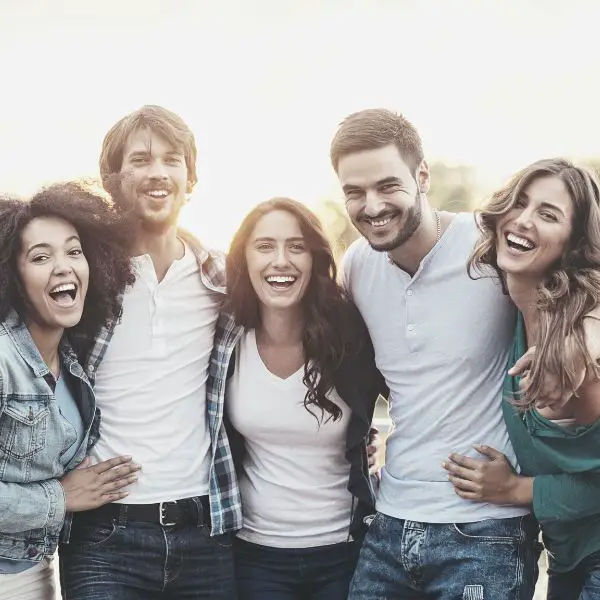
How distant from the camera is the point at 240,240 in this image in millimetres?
3197

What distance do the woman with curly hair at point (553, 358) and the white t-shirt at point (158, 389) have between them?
93 centimetres

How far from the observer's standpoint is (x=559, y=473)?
2.72m

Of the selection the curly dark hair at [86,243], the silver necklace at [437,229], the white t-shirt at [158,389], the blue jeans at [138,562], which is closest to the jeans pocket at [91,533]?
the blue jeans at [138,562]

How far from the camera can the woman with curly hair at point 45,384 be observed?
8.94ft

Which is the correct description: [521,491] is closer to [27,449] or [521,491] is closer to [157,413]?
[157,413]

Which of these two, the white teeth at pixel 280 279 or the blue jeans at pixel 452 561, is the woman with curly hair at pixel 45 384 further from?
the blue jeans at pixel 452 561

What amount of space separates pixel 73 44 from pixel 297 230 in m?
13.7

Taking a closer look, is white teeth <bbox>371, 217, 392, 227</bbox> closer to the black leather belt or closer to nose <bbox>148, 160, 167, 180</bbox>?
nose <bbox>148, 160, 167, 180</bbox>

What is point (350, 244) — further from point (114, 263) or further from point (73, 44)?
point (73, 44)

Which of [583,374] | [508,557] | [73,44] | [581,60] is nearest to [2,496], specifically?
[508,557]

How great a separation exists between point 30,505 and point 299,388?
978 mm

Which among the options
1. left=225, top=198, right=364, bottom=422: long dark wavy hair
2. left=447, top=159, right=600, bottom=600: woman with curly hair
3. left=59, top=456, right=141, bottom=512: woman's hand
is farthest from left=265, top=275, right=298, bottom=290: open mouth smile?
left=59, top=456, right=141, bottom=512: woman's hand

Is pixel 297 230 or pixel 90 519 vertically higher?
pixel 297 230

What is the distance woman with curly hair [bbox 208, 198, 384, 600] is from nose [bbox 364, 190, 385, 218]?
0.93ft
